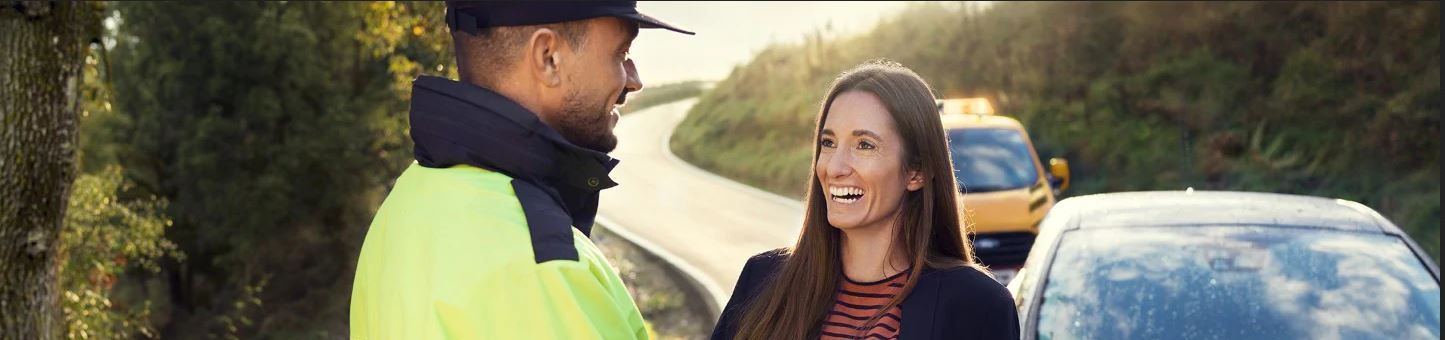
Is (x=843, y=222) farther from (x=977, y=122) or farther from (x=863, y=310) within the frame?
(x=977, y=122)

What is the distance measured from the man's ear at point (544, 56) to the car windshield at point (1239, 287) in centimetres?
265

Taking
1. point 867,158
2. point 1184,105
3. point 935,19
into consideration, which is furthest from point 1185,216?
point 935,19

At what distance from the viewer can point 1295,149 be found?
59.3 ft

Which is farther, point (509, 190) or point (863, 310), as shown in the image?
point (863, 310)

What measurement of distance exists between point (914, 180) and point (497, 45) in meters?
1.41

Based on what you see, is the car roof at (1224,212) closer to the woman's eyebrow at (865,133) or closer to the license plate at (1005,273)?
the woman's eyebrow at (865,133)

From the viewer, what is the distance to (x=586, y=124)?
7.77 ft

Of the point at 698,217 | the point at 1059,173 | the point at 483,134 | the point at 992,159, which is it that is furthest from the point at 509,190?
the point at 698,217

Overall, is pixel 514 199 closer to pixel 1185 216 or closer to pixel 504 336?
pixel 504 336

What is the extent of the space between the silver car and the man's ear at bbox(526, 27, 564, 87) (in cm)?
264

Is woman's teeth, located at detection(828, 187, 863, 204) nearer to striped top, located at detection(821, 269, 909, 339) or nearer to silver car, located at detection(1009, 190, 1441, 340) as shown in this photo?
striped top, located at detection(821, 269, 909, 339)

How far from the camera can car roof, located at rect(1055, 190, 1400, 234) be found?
505 centimetres

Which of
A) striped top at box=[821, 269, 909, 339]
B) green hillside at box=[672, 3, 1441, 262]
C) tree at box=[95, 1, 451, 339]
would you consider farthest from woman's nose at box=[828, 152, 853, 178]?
tree at box=[95, 1, 451, 339]

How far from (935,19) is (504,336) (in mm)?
33200
